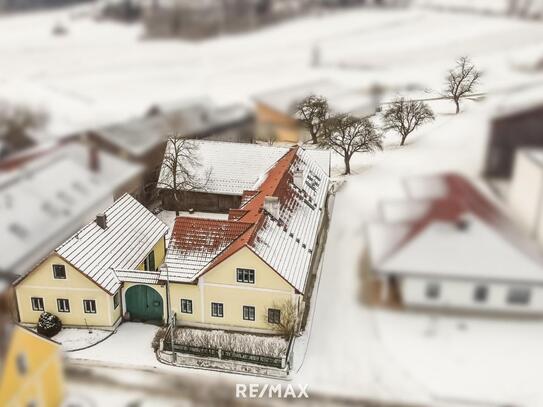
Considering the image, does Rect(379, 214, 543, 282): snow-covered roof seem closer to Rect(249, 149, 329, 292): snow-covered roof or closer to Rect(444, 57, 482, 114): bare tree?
Rect(444, 57, 482, 114): bare tree

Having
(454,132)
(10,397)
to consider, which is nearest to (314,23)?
(454,132)

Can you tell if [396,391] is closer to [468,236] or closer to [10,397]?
[468,236]

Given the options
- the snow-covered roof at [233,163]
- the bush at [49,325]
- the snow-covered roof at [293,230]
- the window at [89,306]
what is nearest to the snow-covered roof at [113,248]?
the window at [89,306]

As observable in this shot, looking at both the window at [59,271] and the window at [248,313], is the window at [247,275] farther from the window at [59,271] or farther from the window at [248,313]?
the window at [59,271]

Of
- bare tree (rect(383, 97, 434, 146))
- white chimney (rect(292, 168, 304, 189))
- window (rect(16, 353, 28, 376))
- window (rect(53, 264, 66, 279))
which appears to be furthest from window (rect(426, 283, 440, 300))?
window (rect(53, 264, 66, 279))

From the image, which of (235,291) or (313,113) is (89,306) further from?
(313,113)

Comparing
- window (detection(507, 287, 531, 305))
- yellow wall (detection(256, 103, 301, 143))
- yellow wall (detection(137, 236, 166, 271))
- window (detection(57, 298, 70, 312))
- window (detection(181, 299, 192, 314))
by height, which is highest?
yellow wall (detection(256, 103, 301, 143))
